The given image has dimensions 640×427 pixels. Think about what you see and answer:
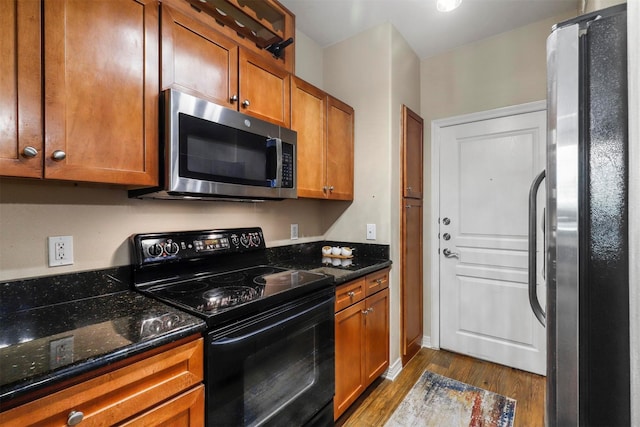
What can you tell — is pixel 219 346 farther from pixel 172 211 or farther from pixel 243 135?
pixel 243 135

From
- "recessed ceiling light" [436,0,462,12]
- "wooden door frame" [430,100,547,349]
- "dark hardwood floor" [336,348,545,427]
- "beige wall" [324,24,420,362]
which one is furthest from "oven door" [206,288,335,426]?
"recessed ceiling light" [436,0,462,12]

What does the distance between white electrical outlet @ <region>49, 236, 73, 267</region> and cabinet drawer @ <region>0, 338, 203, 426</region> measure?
67 cm

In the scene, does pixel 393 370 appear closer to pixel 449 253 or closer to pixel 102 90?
pixel 449 253

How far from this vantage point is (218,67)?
1.47 m

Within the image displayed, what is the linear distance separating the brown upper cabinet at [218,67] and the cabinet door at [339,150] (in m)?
0.46

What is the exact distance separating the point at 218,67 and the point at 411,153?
1.67 meters

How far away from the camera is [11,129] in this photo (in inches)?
35.5

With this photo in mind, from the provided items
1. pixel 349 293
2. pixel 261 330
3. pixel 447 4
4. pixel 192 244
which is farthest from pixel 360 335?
pixel 447 4

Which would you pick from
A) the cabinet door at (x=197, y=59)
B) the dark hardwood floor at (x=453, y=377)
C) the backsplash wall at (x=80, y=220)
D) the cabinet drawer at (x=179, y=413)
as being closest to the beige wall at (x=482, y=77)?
the dark hardwood floor at (x=453, y=377)

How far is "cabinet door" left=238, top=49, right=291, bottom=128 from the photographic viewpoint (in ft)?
5.23

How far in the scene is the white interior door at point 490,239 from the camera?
7.70 feet

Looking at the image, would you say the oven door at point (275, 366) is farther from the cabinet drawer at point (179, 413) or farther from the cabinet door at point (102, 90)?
the cabinet door at point (102, 90)

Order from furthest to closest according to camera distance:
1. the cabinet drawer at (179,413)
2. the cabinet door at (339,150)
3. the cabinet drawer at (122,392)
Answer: the cabinet door at (339,150)
the cabinet drawer at (179,413)
the cabinet drawer at (122,392)

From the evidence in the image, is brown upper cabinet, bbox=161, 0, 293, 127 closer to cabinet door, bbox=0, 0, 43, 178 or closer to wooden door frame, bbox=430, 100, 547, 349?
cabinet door, bbox=0, 0, 43, 178
